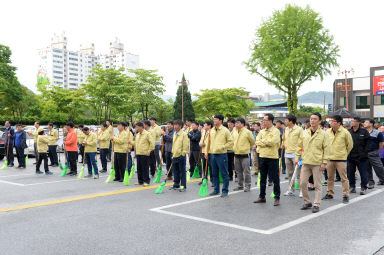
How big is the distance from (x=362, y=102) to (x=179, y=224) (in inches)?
2265

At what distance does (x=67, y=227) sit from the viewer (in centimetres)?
541

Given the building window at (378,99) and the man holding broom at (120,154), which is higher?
the building window at (378,99)

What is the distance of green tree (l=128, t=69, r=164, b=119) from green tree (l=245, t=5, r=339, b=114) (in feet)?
52.4

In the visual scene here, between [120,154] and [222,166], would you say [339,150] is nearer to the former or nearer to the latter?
[222,166]

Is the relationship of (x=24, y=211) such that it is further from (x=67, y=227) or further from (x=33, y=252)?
(x=33, y=252)

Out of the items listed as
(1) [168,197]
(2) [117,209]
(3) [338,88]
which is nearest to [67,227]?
(2) [117,209]

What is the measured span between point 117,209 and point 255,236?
2.94m

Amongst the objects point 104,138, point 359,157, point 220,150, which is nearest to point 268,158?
point 220,150

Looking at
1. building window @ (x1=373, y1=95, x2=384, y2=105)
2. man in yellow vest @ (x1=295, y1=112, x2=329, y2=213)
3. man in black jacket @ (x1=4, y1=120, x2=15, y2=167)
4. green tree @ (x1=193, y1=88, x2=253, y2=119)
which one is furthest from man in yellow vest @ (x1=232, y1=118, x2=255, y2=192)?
building window @ (x1=373, y1=95, x2=384, y2=105)

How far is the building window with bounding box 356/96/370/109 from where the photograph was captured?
2154 inches

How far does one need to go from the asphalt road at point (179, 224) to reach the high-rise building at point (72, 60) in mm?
137554

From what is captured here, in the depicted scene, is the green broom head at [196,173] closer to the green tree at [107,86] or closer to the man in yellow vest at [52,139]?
the man in yellow vest at [52,139]

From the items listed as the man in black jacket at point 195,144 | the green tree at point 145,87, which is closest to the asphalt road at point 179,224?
the man in black jacket at point 195,144

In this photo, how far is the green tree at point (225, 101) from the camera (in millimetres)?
46125
